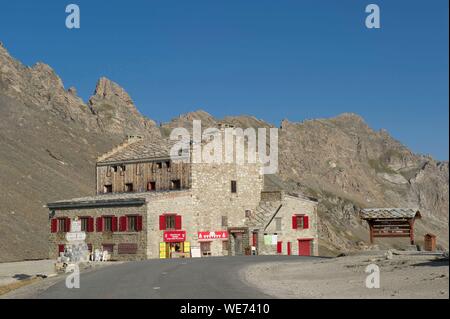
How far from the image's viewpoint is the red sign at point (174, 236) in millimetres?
55344

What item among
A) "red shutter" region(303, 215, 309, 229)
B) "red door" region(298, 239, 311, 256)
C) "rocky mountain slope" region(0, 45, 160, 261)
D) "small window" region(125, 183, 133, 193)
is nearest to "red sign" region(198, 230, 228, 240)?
"red door" region(298, 239, 311, 256)

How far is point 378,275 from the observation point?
92.0 feet

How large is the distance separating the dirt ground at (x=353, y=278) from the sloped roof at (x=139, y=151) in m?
29.4

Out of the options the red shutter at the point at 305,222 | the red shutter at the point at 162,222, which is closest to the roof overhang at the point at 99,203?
the red shutter at the point at 162,222

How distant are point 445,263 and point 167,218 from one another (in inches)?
1189

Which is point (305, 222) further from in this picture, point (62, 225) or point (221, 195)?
point (62, 225)

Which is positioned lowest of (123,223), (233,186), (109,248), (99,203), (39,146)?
(109,248)

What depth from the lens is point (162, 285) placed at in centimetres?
2644

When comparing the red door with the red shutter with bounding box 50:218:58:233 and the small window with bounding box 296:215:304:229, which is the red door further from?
the red shutter with bounding box 50:218:58:233

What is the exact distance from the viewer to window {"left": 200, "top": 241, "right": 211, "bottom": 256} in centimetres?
5869

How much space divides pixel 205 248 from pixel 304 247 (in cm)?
1163

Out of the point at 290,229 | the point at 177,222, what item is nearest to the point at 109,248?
the point at 177,222

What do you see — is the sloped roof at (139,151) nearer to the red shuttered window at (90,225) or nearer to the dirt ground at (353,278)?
the red shuttered window at (90,225)
